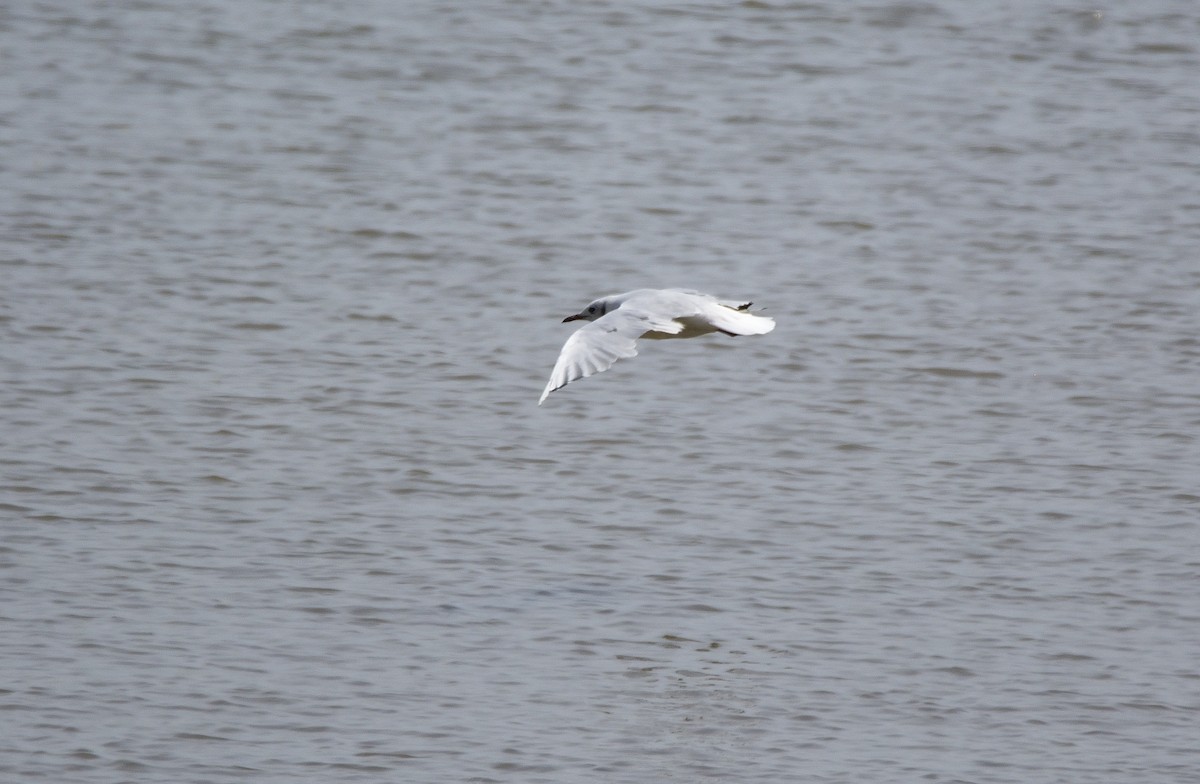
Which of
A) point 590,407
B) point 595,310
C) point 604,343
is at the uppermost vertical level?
point 604,343

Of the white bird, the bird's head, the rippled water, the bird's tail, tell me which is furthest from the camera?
the bird's head

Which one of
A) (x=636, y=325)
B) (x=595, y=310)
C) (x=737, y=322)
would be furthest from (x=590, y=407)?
(x=636, y=325)

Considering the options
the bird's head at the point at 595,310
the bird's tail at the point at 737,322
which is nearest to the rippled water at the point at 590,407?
the bird's head at the point at 595,310

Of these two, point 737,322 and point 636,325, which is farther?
point 737,322

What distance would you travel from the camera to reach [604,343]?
5.81 meters

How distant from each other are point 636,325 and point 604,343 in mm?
255

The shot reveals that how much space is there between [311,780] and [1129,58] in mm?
9971

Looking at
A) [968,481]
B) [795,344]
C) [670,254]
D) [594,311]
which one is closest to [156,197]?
[670,254]

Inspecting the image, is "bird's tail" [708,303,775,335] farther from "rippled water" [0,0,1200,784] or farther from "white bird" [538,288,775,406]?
"rippled water" [0,0,1200,784]

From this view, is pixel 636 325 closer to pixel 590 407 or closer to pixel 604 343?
pixel 604 343

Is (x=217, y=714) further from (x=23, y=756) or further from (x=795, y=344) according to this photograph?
(x=795, y=344)

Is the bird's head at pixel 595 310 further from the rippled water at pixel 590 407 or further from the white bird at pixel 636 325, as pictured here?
the rippled water at pixel 590 407

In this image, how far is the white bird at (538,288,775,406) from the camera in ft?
18.6

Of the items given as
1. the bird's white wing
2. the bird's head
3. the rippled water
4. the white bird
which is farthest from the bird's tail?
the rippled water
